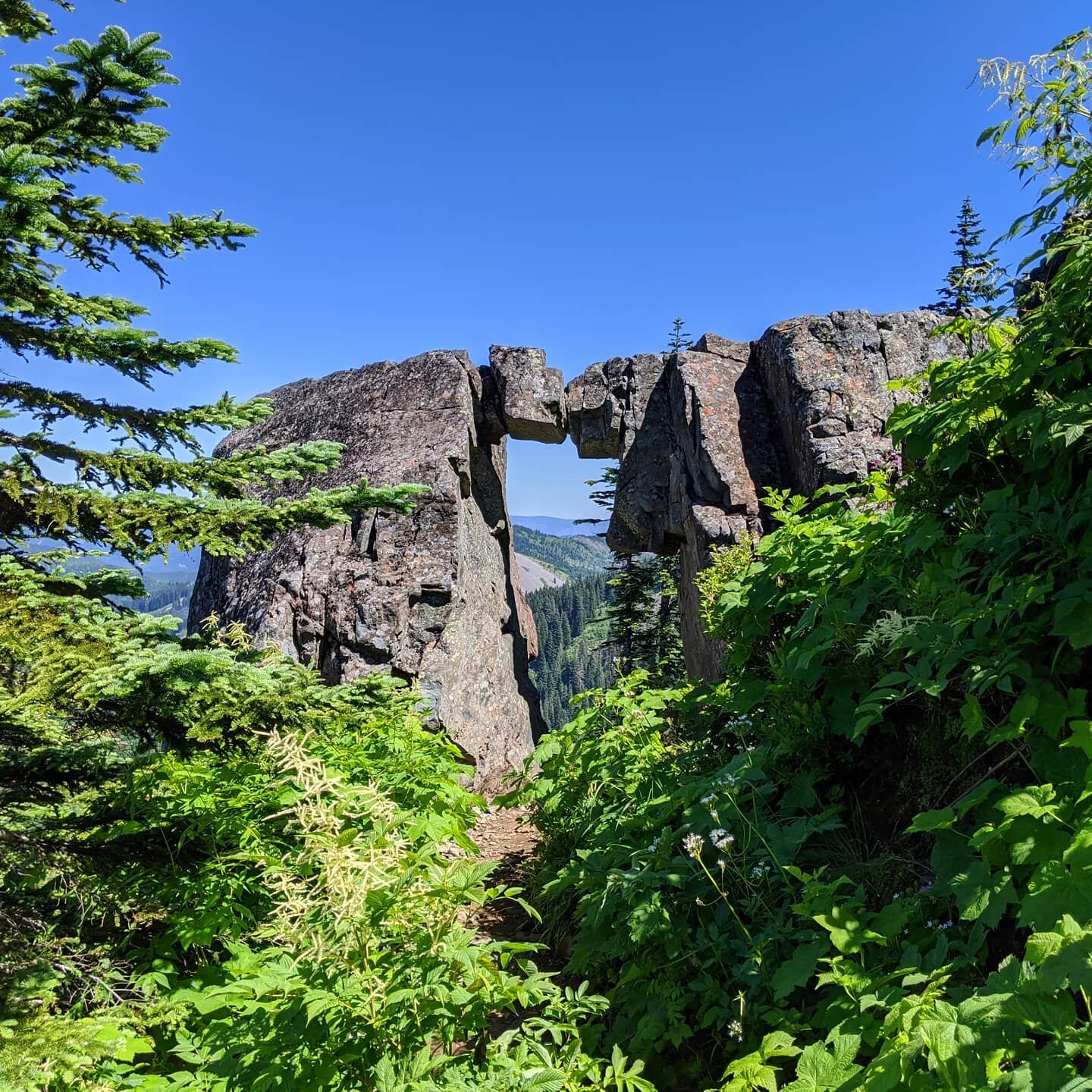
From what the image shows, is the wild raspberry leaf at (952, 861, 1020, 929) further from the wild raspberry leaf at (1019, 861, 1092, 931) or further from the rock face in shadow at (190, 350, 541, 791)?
the rock face in shadow at (190, 350, 541, 791)

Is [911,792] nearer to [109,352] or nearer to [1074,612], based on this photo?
[1074,612]

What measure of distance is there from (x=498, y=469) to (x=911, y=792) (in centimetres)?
1069

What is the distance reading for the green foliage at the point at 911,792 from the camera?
6.26ft

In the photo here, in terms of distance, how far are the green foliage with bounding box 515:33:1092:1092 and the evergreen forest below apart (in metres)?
0.02

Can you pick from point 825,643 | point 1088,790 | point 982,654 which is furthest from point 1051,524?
point 1088,790

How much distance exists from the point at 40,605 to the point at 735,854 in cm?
332

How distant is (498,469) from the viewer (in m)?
13.4

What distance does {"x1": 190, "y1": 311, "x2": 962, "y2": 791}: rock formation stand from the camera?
32.3 feet

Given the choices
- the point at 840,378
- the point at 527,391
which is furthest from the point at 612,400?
the point at 840,378

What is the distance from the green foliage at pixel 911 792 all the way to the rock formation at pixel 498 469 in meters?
5.28

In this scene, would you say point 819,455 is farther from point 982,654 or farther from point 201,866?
point 201,866

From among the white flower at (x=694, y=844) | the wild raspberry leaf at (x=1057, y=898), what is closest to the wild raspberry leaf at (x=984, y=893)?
the wild raspberry leaf at (x=1057, y=898)

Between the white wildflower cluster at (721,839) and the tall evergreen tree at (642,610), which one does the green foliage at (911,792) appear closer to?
the white wildflower cluster at (721,839)

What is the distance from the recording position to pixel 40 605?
2.88 metres
